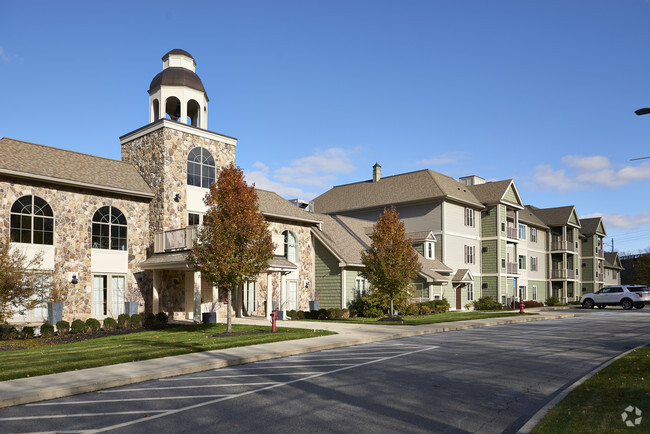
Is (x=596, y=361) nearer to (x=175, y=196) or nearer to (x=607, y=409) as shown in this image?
(x=607, y=409)

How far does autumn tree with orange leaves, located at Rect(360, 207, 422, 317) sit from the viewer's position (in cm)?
2761

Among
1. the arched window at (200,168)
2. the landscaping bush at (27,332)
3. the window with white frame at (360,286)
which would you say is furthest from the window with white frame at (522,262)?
the landscaping bush at (27,332)

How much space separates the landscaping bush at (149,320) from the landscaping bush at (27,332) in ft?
15.3

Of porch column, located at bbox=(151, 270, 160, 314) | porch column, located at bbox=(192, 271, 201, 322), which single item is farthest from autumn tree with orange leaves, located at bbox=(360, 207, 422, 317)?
porch column, located at bbox=(151, 270, 160, 314)

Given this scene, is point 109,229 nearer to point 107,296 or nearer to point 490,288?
point 107,296

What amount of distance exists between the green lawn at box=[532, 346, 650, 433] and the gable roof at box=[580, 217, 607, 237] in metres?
64.2

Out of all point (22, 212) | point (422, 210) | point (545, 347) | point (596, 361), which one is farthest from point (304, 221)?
point (596, 361)

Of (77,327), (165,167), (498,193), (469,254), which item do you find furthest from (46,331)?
(498,193)

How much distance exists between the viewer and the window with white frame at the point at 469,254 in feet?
149

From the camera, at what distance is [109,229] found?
2539cm

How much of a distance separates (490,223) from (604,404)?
132ft

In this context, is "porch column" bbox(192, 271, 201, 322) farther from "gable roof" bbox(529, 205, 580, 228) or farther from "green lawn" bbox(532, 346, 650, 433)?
"gable roof" bbox(529, 205, 580, 228)

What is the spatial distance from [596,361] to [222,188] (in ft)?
45.1

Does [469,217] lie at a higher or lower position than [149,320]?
higher
